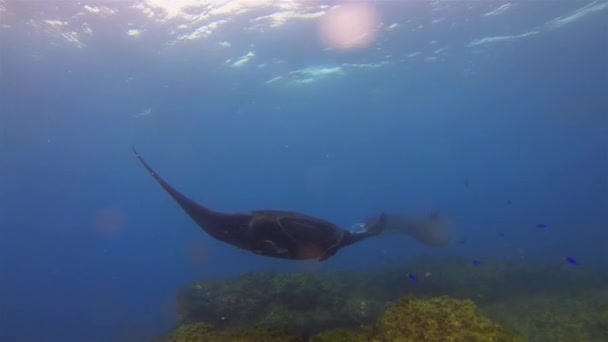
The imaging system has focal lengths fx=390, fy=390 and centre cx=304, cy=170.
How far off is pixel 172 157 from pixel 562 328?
6678cm

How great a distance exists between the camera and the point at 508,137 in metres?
110

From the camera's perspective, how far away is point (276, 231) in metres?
5.18

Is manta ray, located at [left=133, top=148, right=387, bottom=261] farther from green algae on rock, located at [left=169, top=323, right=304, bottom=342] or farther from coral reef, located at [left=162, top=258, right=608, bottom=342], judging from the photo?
green algae on rock, located at [left=169, top=323, right=304, bottom=342]

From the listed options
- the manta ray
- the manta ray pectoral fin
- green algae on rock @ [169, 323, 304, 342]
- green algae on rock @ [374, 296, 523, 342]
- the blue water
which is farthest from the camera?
the blue water

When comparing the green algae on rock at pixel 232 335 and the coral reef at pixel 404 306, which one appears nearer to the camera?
the coral reef at pixel 404 306

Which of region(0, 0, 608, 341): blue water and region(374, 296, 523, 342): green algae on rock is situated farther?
region(0, 0, 608, 341): blue water

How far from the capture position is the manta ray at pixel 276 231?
200 inches

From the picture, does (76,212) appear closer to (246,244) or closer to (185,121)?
(185,121)

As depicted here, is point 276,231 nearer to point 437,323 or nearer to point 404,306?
point 404,306

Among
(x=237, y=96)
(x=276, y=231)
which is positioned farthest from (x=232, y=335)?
(x=237, y=96)

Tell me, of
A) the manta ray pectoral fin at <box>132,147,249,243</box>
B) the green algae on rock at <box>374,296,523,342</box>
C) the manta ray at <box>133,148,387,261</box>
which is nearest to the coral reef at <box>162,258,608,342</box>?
the green algae on rock at <box>374,296,523,342</box>

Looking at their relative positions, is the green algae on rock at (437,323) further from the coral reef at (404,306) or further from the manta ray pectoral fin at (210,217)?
the manta ray pectoral fin at (210,217)

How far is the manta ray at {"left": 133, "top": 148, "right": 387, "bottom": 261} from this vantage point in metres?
5.07

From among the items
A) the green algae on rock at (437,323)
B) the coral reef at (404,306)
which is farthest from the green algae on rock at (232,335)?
the green algae on rock at (437,323)
